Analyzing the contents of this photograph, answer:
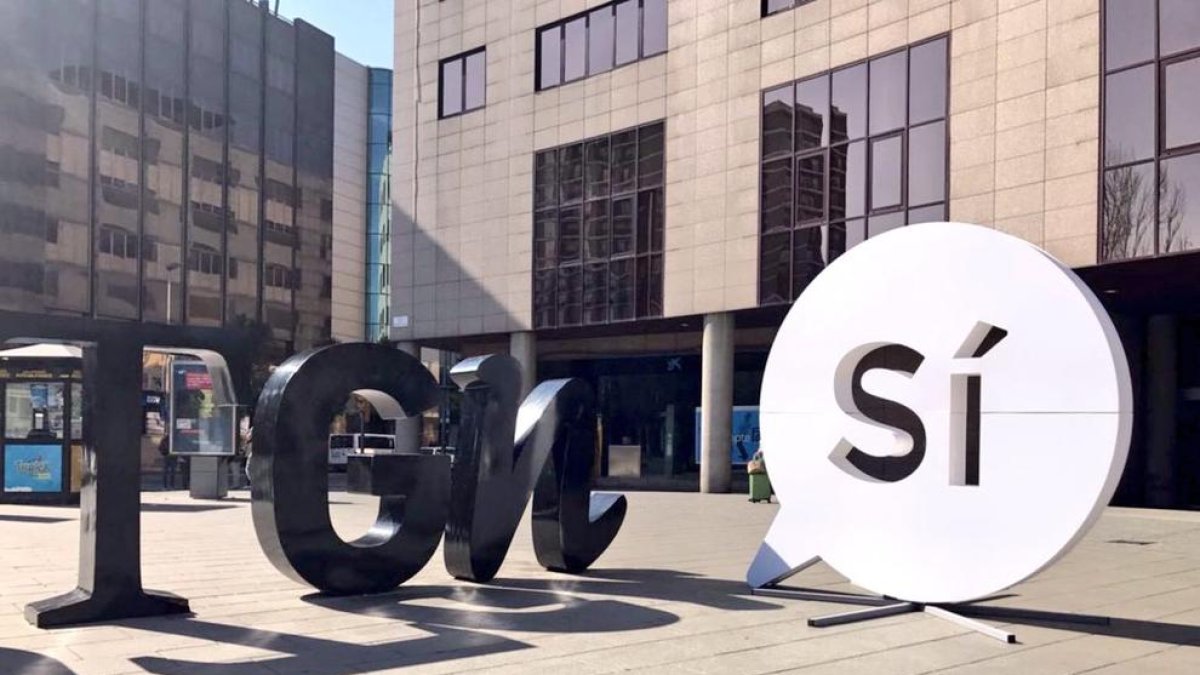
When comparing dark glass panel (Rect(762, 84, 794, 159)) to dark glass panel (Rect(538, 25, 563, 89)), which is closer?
dark glass panel (Rect(762, 84, 794, 159))

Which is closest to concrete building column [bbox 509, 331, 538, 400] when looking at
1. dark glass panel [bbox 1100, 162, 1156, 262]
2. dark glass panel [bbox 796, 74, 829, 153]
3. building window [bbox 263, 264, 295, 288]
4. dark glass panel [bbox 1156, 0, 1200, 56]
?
dark glass panel [bbox 796, 74, 829, 153]

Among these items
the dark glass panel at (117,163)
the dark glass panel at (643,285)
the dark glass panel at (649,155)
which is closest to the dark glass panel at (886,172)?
the dark glass panel at (649,155)

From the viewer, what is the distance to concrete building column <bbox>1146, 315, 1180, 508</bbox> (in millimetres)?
25172

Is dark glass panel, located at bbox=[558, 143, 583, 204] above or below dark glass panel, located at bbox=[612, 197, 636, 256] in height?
above

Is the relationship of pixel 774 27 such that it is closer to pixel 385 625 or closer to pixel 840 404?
pixel 840 404

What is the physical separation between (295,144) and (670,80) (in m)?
48.1

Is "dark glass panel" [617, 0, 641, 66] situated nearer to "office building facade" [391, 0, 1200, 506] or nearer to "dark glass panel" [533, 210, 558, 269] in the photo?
"office building facade" [391, 0, 1200, 506]

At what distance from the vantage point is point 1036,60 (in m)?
21.6

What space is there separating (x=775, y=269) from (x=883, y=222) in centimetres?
306

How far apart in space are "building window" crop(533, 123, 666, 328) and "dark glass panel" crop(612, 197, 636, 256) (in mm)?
27

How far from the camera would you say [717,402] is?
1137 inches

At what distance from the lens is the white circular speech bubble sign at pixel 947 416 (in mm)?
8375

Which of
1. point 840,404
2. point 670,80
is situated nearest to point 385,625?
point 840,404

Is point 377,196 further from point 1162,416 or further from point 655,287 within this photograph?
point 1162,416
